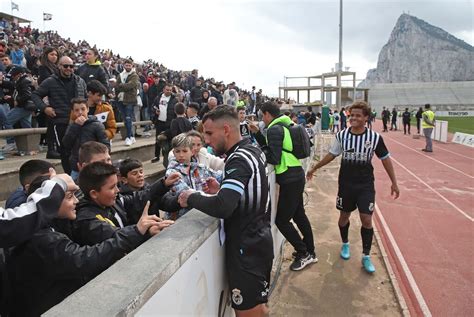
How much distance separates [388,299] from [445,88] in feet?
279

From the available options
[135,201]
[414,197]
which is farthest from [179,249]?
[414,197]

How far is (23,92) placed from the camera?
21.0 feet

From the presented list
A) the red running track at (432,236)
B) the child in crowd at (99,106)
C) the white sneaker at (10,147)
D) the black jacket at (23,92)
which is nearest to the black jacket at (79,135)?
the child in crowd at (99,106)

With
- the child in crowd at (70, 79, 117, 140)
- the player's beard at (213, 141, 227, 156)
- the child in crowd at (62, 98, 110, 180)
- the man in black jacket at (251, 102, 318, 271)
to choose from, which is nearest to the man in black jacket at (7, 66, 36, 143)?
the child in crowd at (70, 79, 117, 140)

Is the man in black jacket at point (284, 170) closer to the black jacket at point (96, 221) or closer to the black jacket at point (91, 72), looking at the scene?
the black jacket at point (96, 221)

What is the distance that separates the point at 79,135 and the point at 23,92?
108 inches

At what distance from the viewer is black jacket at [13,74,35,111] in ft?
21.0

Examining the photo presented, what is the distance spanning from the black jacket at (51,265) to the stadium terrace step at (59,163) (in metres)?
3.66

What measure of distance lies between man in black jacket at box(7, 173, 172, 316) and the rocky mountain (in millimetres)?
142325

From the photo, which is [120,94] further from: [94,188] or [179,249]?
[179,249]

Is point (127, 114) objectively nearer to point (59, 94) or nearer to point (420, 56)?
point (59, 94)

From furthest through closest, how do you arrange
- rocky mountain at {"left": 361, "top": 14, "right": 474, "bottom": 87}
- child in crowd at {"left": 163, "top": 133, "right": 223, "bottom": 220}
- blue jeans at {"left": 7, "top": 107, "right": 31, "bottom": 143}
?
rocky mountain at {"left": 361, "top": 14, "right": 474, "bottom": 87}
blue jeans at {"left": 7, "top": 107, "right": 31, "bottom": 143}
child in crowd at {"left": 163, "top": 133, "right": 223, "bottom": 220}

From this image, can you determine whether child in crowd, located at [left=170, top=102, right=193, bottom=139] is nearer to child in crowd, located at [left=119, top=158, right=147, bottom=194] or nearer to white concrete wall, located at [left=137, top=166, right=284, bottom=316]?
child in crowd, located at [left=119, top=158, right=147, bottom=194]

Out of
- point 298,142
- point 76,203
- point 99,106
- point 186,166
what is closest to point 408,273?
point 298,142
